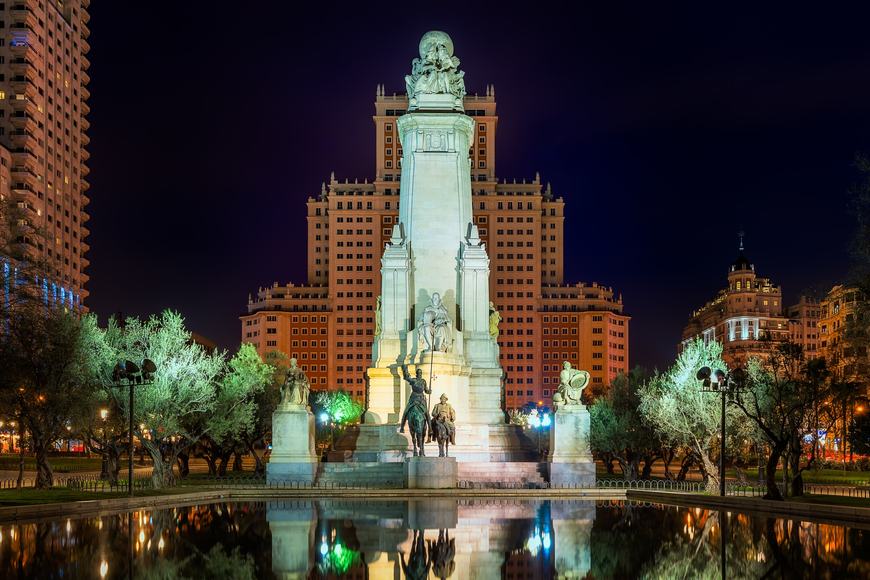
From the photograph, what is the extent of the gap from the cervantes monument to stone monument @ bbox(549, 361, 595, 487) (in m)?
5.04

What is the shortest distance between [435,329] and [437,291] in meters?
4.08

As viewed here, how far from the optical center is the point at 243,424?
60.9m

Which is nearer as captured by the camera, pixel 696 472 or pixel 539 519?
pixel 539 519

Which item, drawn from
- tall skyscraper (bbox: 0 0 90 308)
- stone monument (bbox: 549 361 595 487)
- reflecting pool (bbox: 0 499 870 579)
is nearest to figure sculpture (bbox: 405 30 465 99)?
stone monument (bbox: 549 361 595 487)

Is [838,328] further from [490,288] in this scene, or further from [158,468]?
[490,288]

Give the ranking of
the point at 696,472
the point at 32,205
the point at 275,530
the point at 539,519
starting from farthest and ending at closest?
the point at 32,205 → the point at 696,472 → the point at 539,519 → the point at 275,530

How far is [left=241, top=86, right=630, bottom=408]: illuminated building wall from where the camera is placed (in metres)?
176

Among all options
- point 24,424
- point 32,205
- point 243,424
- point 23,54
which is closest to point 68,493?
point 24,424

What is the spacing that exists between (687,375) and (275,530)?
3377cm

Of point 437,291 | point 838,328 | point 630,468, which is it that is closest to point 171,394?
point 437,291

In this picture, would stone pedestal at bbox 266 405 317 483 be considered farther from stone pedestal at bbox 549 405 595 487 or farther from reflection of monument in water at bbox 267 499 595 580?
reflection of monument in water at bbox 267 499 595 580

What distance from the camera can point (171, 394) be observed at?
5131 cm

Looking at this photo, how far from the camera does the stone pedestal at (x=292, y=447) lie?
48844 mm

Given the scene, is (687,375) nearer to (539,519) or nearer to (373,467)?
(373,467)
